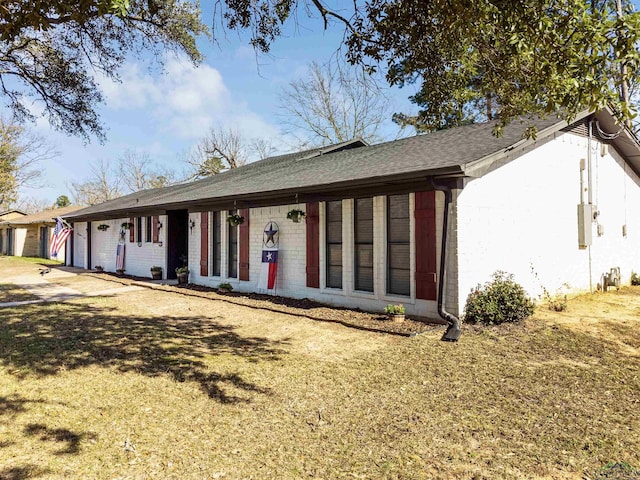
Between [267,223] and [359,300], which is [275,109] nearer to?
[267,223]

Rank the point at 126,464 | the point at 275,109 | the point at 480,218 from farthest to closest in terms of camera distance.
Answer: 1. the point at 275,109
2. the point at 480,218
3. the point at 126,464

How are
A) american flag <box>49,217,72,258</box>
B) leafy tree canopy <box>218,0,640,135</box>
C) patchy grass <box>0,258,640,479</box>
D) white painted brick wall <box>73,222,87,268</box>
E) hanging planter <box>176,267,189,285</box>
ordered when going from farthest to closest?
white painted brick wall <box>73,222,87,268</box>, american flag <box>49,217,72,258</box>, hanging planter <box>176,267,189,285</box>, leafy tree canopy <box>218,0,640,135</box>, patchy grass <box>0,258,640,479</box>

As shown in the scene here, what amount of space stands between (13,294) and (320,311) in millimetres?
9317

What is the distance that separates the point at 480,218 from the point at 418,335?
8.55 feet

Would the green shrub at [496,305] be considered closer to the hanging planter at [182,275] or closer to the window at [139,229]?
the hanging planter at [182,275]

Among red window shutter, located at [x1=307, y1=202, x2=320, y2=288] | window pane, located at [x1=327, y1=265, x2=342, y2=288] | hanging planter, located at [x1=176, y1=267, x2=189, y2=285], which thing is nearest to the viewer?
window pane, located at [x1=327, y1=265, x2=342, y2=288]

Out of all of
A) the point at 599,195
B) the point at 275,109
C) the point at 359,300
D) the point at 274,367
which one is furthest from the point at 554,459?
the point at 275,109

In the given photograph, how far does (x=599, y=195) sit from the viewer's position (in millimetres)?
11000

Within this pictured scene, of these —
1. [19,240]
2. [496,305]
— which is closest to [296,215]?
[496,305]

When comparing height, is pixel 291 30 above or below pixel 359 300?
above

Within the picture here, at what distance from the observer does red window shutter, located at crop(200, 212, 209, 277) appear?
13.3 m

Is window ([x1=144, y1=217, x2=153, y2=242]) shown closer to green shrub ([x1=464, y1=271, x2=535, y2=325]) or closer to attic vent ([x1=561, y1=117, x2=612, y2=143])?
green shrub ([x1=464, y1=271, x2=535, y2=325])

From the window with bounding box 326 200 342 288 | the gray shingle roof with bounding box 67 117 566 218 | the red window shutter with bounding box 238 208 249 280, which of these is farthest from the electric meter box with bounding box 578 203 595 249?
the red window shutter with bounding box 238 208 249 280

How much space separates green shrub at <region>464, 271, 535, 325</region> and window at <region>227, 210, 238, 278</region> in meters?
7.25
